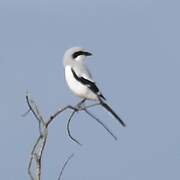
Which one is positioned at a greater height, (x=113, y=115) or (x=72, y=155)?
(x=113, y=115)

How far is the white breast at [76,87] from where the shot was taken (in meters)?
8.66

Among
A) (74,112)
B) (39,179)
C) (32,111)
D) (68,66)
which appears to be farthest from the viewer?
(68,66)

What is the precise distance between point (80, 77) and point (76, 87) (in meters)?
0.19

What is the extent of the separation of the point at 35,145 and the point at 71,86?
4.54m

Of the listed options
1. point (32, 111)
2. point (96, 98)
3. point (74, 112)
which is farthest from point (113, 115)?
point (32, 111)

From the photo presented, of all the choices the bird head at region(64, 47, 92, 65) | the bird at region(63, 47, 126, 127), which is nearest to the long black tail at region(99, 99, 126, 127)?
the bird at region(63, 47, 126, 127)

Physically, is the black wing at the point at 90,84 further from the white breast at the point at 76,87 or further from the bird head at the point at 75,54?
the bird head at the point at 75,54

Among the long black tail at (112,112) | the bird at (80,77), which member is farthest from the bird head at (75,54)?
the long black tail at (112,112)

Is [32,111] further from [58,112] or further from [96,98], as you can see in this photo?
[96,98]

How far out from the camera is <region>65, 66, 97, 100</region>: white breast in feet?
28.4

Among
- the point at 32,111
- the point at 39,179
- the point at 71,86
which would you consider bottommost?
the point at 39,179

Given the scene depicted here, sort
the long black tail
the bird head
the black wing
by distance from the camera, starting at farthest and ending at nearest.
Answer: the black wing → the bird head → the long black tail

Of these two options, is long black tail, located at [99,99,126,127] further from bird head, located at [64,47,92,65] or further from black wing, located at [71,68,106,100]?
bird head, located at [64,47,92,65]

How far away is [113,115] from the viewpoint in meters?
8.24
